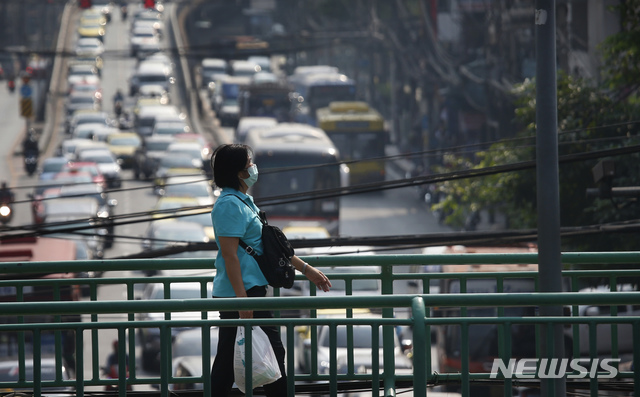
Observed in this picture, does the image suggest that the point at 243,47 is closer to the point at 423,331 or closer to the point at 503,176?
the point at 503,176

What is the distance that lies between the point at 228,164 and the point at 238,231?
1.25 ft

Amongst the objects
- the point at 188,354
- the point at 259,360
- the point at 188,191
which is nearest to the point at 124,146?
the point at 188,191

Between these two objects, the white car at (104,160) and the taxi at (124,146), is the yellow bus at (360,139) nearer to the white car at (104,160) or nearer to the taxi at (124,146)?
the white car at (104,160)

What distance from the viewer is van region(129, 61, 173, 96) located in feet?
198

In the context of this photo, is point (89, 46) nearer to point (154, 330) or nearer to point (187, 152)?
point (187, 152)

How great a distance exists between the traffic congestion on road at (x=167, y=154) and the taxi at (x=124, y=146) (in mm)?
55

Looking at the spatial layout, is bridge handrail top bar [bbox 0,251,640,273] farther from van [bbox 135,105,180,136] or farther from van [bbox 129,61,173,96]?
van [bbox 129,61,173,96]

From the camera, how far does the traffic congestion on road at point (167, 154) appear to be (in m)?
→ 23.3

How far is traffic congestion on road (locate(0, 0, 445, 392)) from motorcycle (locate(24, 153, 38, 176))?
0.15m

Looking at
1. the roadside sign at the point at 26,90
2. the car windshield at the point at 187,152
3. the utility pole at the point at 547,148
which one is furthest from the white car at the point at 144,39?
the utility pole at the point at 547,148

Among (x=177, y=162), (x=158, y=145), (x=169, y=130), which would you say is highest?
(x=169, y=130)

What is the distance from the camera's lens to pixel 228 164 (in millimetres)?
5430

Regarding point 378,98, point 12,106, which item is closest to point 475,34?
point 378,98

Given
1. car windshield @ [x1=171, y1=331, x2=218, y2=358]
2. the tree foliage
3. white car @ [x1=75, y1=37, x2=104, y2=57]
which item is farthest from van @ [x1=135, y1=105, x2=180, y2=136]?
car windshield @ [x1=171, y1=331, x2=218, y2=358]
